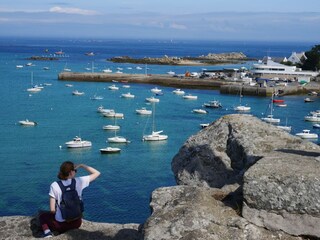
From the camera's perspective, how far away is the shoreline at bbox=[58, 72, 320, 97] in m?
91.2

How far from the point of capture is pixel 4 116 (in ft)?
207

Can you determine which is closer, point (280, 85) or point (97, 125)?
point (97, 125)

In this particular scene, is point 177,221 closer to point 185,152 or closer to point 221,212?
point 221,212

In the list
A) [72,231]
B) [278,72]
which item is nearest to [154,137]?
[72,231]

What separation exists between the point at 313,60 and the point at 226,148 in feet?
385

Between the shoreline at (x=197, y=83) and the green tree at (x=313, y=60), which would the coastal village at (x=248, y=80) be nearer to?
the shoreline at (x=197, y=83)

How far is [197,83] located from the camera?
4011 inches

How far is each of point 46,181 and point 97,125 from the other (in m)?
24.2

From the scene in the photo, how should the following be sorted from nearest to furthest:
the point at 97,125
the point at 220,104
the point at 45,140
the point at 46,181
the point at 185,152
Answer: the point at 185,152
the point at 46,181
the point at 45,140
the point at 97,125
the point at 220,104

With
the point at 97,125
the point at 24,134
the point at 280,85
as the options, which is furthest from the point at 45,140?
the point at 280,85

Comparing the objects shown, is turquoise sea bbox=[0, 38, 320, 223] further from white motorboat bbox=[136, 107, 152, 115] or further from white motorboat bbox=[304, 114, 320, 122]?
white motorboat bbox=[304, 114, 320, 122]

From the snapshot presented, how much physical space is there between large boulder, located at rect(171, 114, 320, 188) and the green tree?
4511 inches

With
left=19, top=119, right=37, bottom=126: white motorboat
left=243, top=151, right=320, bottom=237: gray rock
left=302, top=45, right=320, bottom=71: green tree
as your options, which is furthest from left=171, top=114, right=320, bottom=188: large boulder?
left=302, top=45, right=320, bottom=71: green tree

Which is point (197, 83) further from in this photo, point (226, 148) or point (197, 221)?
point (197, 221)
